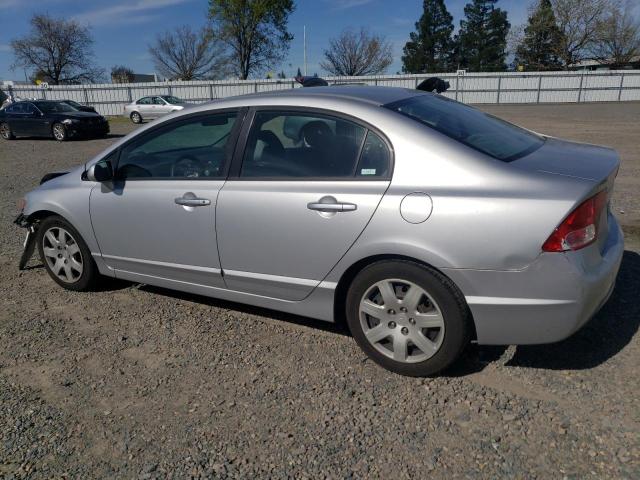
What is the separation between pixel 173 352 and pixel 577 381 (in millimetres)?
2503

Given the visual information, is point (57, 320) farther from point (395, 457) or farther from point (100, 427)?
point (395, 457)

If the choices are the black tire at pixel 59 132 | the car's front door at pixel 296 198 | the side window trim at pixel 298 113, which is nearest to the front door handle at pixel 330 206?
the car's front door at pixel 296 198

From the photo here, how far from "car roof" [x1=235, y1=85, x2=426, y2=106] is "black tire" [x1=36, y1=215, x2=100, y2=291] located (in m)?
1.91

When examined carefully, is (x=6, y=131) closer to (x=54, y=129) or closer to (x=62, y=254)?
(x=54, y=129)

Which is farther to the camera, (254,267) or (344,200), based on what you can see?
(254,267)

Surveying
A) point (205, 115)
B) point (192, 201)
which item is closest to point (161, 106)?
point (205, 115)

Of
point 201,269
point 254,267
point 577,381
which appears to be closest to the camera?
point 577,381

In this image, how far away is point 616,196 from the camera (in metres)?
7.11

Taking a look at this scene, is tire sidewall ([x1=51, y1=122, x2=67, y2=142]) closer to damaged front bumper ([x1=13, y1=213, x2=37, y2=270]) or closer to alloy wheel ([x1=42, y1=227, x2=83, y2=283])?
damaged front bumper ([x1=13, y1=213, x2=37, y2=270])

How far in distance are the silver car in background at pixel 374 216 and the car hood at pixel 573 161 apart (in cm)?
2

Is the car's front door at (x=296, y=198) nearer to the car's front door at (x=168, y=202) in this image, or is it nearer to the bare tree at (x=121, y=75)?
the car's front door at (x=168, y=202)

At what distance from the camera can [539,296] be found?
260 cm

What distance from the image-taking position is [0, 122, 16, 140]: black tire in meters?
19.7

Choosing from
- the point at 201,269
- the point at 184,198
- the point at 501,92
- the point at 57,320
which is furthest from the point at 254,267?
the point at 501,92
